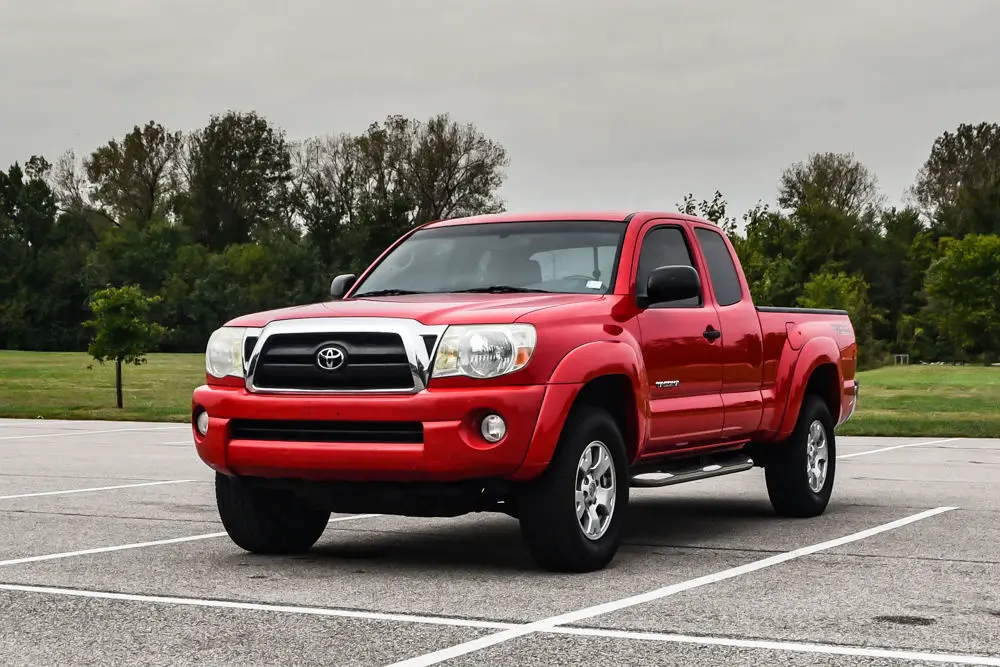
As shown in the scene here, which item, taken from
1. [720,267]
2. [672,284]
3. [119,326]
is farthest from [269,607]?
[119,326]

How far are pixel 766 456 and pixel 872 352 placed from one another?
7729 centimetres

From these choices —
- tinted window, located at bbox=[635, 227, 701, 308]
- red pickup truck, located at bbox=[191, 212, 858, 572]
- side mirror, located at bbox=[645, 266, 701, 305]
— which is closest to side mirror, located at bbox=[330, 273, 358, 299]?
red pickup truck, located at bbox=[191, 212, 858, 572]

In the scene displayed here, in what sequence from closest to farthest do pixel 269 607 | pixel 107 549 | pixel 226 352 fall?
pixel 269 607
pixel 226 352
pixel 107 549

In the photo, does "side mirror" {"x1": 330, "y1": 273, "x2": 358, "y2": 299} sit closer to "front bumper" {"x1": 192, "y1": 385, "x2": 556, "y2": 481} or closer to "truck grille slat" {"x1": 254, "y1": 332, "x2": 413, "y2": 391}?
"truck grille slat" {"x1": 254, "y1": 332, "x2": 413, "y2": 391}

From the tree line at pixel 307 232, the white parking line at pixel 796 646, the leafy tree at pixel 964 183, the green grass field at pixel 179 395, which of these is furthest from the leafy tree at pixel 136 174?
the white parking line at pixel 796 646

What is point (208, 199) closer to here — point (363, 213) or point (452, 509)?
point (363, 213)

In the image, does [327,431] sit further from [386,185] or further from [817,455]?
[386,185]

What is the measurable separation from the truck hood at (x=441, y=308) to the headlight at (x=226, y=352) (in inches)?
2.9

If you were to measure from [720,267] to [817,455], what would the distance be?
1.88 metres

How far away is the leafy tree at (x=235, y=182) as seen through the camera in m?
93.6

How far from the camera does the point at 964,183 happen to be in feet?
299

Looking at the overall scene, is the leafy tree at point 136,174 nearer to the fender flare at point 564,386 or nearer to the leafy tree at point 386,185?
the leafy tree at point 386,185

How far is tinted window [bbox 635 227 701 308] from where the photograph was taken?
9.53 meters

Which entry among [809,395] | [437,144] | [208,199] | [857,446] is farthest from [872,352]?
[809,395]
